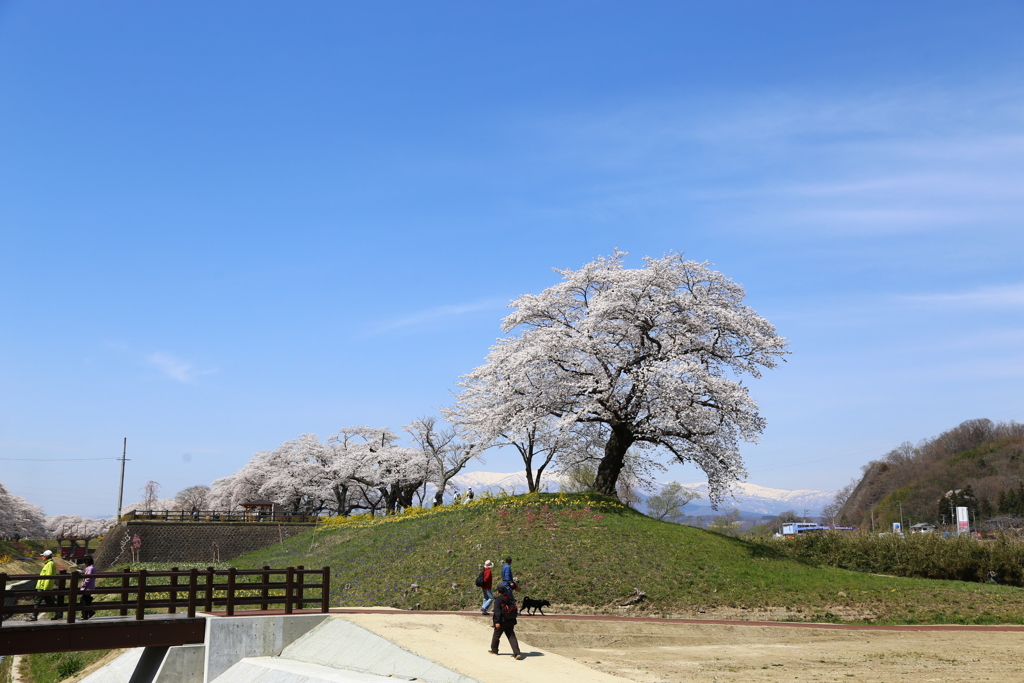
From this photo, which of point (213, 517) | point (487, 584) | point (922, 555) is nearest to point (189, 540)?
point (213, 517)

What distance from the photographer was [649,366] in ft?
125

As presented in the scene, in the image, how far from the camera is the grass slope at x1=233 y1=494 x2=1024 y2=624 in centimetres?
2775

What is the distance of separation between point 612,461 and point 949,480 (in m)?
132

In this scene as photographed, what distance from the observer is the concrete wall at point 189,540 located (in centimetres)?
5466

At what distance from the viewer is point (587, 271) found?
137ft

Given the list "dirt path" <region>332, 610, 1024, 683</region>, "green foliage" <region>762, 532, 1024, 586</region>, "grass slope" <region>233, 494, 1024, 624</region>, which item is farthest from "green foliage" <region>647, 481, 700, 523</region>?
"dirt path" <region>332, 610, 1024, 683</region>

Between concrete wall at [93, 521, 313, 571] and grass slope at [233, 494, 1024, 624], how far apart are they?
2173 cm

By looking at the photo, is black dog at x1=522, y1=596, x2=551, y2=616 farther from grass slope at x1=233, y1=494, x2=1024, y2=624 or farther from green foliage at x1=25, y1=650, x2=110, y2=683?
green foliage at x1=25, y1=650, x2=110, y2=683

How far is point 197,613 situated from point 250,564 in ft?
91.8

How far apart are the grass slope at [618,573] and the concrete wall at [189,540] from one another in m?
21.7

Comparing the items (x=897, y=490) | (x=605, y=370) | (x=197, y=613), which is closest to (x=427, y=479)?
(x=605, y=370)

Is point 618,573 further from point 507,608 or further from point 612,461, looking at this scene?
point 507,608

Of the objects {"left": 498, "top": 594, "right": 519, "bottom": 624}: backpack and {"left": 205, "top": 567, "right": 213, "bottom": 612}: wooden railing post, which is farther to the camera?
{"left": 205, "top": 567, "right": 213, "bottom": 612}: wooden railing post

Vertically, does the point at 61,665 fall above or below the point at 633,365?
below
